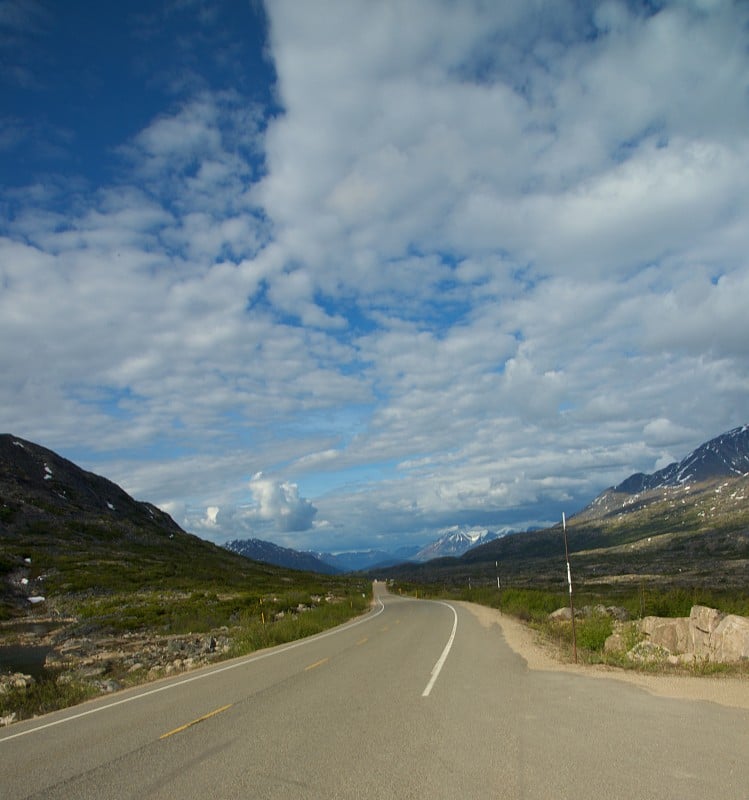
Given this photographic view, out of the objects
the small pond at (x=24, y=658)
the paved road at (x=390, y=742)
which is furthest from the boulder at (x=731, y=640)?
the small pond at (x=24, y=658)

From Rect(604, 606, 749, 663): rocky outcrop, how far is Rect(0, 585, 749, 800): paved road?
→ 348 cm

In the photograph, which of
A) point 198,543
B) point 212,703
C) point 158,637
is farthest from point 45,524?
point 212,703

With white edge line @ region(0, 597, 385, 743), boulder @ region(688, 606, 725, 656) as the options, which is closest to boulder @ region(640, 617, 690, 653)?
boulder @ region(688, 606, 725, 656)

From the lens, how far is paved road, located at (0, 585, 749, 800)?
6.64m

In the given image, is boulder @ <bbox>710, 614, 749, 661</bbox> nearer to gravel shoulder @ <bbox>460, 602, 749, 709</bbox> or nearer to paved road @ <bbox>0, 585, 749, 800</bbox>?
gravel shoulder @ <bbox>460, 602, 749, 709</bbox>

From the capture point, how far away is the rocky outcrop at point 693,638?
13922mm

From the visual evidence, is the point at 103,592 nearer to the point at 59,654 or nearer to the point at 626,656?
the point at 59,654

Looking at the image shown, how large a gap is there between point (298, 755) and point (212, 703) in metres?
4.77

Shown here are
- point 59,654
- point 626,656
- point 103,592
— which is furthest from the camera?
point 103,592

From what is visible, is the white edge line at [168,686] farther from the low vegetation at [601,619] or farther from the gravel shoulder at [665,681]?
the low vegetation at [601,619]

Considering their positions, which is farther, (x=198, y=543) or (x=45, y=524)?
(x=198, y=543)

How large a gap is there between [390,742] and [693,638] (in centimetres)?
1070

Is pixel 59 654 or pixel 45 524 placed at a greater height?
pixel 45 524

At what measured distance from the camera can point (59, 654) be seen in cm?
3184
